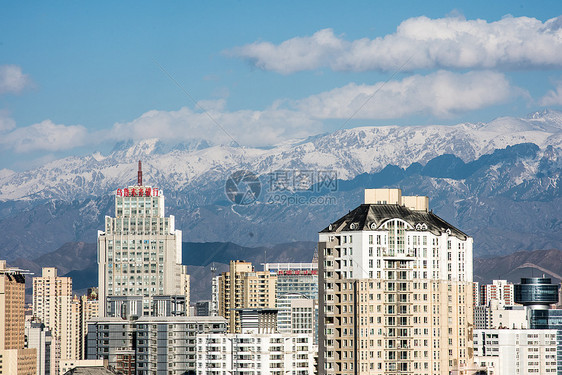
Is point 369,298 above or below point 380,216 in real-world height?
below

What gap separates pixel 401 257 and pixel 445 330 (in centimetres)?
754

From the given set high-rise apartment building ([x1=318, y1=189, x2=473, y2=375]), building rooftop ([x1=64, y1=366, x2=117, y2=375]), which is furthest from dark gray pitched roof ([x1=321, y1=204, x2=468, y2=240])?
building rooftop ([x1=64, y1=366, x2=117, y2=375])

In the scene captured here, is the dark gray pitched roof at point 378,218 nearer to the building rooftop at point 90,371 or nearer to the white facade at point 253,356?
the white facade at point 253,356

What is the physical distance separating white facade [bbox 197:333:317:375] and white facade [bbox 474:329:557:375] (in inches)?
2602

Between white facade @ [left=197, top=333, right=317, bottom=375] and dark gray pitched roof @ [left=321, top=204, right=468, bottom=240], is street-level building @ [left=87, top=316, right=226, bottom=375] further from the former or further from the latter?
dark gray pitched roof @ [left=321, top=204, right=468, bottom=240]

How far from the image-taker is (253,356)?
123 m

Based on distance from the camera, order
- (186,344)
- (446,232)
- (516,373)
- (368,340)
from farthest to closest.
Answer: (516,373)
(186,344)
(446,232)
(368,340)

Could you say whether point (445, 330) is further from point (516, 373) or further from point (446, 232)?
point (516, 373)

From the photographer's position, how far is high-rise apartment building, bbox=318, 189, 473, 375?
104 metres

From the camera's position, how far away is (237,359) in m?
123

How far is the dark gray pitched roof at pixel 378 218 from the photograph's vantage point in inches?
4213

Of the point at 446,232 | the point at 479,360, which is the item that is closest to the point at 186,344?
the point at 479,360

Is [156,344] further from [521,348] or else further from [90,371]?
[521,348]

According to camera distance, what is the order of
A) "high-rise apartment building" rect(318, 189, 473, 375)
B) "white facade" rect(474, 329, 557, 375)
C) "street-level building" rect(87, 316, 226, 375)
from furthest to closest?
"white facade" rect(474, 329, 557, 375), "street-level building" rect(87, 316, 226, 375), "high-rise apartment building" rect(318, 189, 473, 375)
